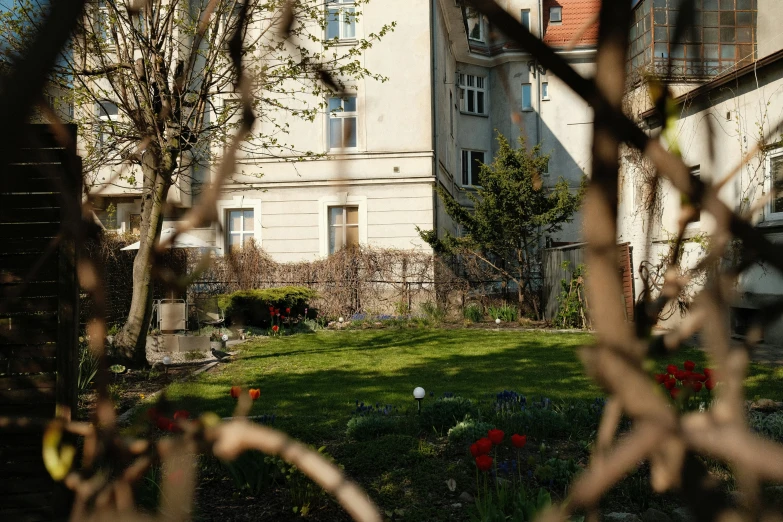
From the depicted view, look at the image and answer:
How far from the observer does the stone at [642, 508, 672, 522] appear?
299 cm

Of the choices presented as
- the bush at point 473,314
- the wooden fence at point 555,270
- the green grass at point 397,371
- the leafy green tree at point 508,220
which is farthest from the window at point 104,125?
the wooden fence at point 555,270

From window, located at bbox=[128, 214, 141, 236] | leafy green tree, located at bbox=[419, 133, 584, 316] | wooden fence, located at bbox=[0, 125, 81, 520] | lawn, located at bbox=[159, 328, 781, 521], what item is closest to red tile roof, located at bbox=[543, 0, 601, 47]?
lawn, located at bbox=[159, 328, 781, 521]

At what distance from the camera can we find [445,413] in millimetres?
4395

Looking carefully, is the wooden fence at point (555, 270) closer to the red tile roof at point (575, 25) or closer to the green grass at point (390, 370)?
the green grass at point (390, 370)

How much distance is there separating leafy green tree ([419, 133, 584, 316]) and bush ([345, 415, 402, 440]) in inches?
349

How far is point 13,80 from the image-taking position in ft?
0.79

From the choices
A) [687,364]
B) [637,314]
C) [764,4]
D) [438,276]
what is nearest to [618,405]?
[637,314]

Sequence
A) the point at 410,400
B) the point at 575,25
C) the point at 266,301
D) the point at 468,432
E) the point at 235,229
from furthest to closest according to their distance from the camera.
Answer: the point at 266,301 → the point at 410,400 → the point at 468,432 → the point at 235,229 → the point at 575,25

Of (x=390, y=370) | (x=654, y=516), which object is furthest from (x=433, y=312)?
(x=654, y=516)

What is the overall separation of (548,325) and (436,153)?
5.32 m

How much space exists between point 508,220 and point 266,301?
516 centimetres

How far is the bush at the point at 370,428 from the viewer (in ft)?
14.1

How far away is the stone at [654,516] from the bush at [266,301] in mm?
8842

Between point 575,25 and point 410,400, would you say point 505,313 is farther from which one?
point 575,25
